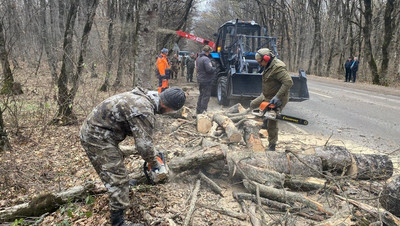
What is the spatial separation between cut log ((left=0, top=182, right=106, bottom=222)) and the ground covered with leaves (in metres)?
0.07

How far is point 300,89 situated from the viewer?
766cm

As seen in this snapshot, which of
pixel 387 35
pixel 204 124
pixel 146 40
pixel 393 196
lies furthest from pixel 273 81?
pixel 387 35

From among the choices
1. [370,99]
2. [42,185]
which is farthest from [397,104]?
[42,185]

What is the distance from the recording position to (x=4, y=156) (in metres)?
4.62

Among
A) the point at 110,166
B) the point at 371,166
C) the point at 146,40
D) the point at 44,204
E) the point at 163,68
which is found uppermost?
the point at 146,40

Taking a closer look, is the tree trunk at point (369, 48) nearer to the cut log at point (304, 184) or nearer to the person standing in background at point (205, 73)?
the person standing in background at point (205, 73)

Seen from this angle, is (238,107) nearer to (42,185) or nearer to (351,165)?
(351,165)

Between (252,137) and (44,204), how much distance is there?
3.38m

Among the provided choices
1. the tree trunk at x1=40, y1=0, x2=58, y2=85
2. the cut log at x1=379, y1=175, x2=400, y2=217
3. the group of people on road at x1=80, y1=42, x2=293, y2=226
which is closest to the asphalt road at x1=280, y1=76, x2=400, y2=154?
the cut log at x1=379, y1=175, x2=400, y2=217

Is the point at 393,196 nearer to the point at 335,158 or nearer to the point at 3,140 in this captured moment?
the point at 335,158

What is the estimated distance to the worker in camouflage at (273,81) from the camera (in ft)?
15.8

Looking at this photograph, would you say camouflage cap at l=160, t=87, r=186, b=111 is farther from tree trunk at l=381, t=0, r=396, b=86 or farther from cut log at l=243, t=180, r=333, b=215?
tree trunk at l=381, t=0, r=396, b=86

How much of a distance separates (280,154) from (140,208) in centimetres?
217

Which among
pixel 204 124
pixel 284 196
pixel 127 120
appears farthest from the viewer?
pixel 204 124
